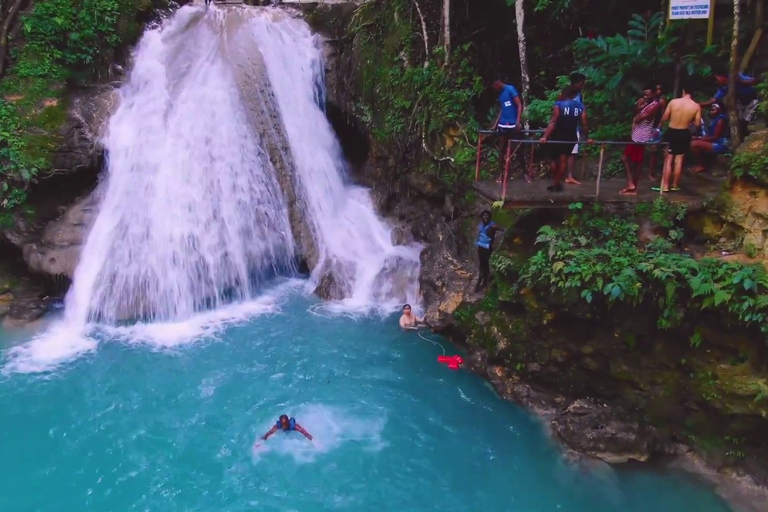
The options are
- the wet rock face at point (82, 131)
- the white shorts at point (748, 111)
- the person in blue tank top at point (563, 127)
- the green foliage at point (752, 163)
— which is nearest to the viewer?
the green foliage at point (752, 163)

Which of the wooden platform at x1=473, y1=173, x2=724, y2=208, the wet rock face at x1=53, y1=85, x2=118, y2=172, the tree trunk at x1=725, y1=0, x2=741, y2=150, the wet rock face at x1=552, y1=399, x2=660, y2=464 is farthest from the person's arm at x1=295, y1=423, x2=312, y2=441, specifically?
the wet rock face at x1=53, y1=85, x2=118, y2=172

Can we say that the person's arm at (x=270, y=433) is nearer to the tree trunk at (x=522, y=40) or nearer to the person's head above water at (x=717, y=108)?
the tree trunk at (x=522, y=40)

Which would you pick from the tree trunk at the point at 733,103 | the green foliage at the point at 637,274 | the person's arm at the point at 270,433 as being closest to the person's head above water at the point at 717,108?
the tree trunk at the point at 733,103

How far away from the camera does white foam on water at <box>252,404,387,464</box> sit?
7.75m

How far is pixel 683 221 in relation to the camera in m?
7.88

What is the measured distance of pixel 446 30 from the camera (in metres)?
12.0

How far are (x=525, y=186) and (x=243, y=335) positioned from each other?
5.55 meters

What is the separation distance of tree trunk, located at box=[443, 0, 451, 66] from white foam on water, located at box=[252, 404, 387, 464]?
754 cm

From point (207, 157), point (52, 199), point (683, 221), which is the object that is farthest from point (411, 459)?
point (52, 199)

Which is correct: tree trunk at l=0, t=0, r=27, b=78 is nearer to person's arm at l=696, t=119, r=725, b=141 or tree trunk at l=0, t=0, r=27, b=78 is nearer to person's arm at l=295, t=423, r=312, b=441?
person's arm at l=295, t=423, r=312, b=441

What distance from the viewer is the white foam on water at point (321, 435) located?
7746mm

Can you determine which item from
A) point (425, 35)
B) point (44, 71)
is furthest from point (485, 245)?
point (44, 71)

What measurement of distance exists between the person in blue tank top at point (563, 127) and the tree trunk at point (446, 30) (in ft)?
15.8

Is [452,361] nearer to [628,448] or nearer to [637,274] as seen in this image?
[628,448]
